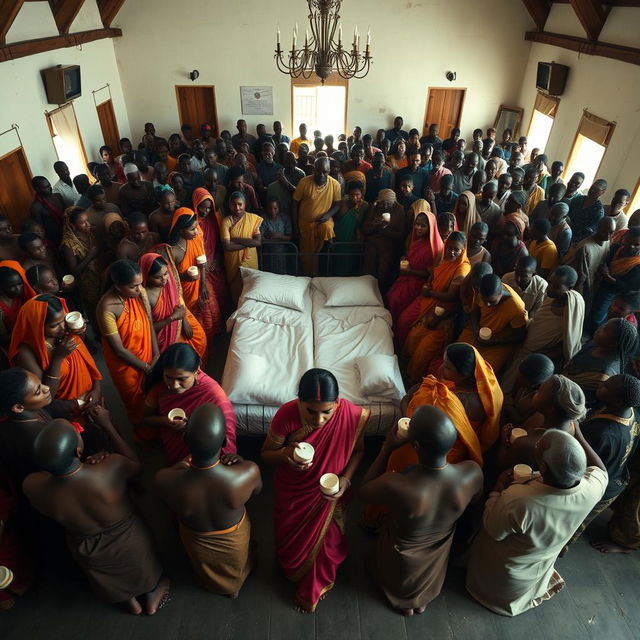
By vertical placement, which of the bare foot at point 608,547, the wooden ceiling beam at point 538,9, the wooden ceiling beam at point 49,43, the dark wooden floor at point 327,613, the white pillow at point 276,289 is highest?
the wooden ceiling beam at point 538,9

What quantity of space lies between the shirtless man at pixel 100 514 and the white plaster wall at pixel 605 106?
8.12 meters

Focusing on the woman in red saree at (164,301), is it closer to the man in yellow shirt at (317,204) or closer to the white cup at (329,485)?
the man in yellow shirt at (317,204)

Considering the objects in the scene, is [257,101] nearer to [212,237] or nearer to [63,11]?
[63,11]

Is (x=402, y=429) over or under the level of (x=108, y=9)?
under

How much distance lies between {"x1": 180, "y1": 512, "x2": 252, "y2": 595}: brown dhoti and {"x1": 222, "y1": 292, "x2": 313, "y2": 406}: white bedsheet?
1161mm

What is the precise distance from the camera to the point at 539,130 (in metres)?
10.5

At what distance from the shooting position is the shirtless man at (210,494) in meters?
2.13

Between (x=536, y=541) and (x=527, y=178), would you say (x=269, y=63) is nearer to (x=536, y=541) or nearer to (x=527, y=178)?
(x=527, y=178)

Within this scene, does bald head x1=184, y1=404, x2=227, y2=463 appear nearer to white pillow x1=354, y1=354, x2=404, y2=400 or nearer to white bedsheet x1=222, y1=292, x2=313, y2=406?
white bedsheet x1=222, y1=292, x2=313, y2=406

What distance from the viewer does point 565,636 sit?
2.73 m

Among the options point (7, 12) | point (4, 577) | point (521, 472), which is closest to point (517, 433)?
point (521, 472)

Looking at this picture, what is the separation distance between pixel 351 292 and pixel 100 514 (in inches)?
133

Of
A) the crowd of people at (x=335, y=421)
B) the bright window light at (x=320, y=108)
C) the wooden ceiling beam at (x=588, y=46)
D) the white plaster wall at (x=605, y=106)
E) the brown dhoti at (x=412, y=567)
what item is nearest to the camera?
the crowd of people at (x=335, y=421)

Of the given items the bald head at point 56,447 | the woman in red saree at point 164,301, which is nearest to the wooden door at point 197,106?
the woman in red saree at point 164,301
